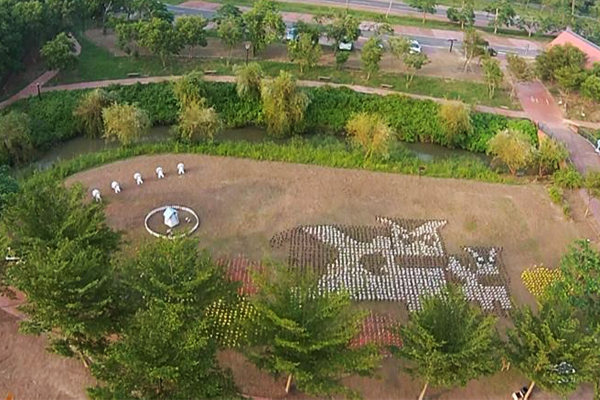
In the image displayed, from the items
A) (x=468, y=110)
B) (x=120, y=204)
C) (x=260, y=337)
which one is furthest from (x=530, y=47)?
(x=260, y=337)

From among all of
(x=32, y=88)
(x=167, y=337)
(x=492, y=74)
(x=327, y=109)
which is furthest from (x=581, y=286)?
(x=32, y=88)

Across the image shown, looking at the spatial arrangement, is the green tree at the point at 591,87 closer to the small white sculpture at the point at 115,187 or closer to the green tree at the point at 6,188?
the small white sculpture at the point at 115,187

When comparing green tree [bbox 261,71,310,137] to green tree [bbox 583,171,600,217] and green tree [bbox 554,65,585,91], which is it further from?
green tree [bbox 554,65,585,91]

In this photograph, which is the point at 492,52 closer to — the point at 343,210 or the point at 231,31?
the point at 231,31

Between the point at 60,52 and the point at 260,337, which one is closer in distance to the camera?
the point at 260,337

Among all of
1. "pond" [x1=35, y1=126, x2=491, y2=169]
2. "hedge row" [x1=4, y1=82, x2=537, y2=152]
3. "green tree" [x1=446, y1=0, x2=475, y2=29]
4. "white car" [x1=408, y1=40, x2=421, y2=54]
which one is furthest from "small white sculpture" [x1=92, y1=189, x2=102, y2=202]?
"green tree" [x1=446, y1=0, x2=475, y2=29]

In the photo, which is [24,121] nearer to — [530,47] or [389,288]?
[389,288]

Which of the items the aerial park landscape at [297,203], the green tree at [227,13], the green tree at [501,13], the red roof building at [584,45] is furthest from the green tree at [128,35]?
the green tree at [501,13]
